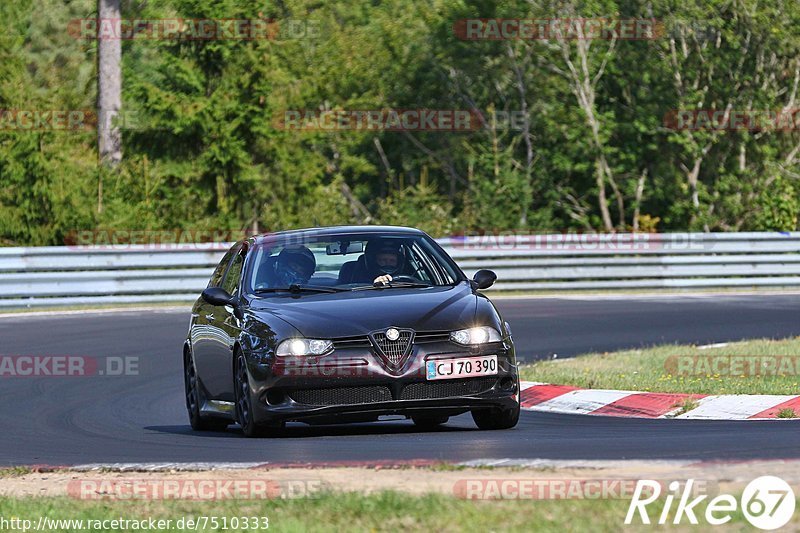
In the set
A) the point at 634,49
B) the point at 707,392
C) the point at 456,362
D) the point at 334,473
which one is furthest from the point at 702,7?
the point at 334,473

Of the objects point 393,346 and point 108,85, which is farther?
point 108,85

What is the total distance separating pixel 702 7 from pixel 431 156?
11.4 m

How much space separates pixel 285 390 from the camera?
10.1 metres

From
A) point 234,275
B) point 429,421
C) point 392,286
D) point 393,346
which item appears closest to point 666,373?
point 429,421

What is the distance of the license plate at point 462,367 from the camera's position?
10.0 m

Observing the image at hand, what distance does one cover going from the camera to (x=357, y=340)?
9.94 metres

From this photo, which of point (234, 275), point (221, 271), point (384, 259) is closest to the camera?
point (384, 259)

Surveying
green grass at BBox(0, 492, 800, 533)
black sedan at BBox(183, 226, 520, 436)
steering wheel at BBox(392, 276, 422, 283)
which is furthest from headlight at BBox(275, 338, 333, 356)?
green grass at BBox(0, 492, 800, 533)

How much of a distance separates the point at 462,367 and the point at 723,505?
13.0ft

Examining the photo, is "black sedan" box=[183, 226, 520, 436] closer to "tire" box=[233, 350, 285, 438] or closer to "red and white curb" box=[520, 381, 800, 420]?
"tire" box=[233, 350, 285, 438]

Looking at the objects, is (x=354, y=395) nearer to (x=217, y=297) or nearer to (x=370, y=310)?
(x=370, y=310)

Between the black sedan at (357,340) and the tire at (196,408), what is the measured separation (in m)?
0.47

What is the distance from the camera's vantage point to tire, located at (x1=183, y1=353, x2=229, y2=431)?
11.9 m

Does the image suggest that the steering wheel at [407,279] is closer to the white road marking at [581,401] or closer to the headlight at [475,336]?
the headlight at [475,336]
